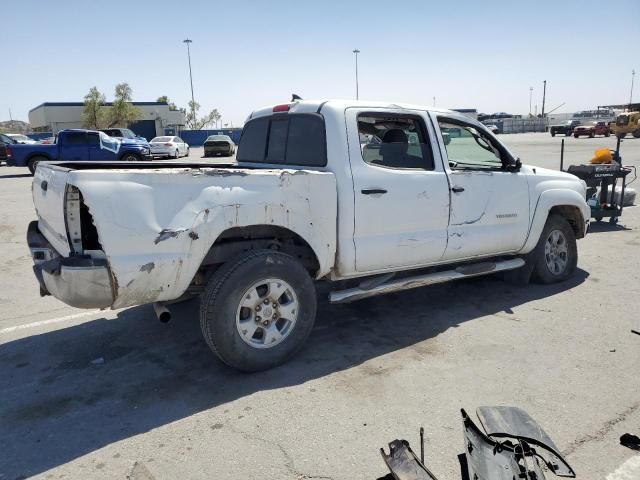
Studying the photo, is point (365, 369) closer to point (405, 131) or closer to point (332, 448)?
point (332, 448)

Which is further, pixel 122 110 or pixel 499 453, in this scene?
pixel 122 110

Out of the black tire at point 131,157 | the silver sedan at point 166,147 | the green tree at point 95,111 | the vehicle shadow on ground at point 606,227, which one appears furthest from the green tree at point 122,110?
the vehicle shadow on ground at point 606,227

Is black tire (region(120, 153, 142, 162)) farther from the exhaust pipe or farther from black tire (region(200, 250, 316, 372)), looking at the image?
black tire (region(200, 250, 316, 372))

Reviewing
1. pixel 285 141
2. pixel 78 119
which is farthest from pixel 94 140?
pixel 78 119

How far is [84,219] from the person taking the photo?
3305 millimetres

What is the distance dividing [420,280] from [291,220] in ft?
4.71

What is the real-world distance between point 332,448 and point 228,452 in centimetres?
58

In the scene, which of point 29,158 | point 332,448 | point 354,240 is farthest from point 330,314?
point 29,158

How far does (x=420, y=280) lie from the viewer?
14.6 feet

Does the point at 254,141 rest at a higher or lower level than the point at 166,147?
higher

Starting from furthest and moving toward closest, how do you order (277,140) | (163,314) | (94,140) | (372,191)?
1. (94,140)
2. (277,140)
3. (372,191)
4. (163,314)

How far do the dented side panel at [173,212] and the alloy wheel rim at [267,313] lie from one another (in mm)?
439

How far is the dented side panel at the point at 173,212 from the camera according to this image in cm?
303

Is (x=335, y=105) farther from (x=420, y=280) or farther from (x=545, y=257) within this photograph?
(x=545, y=257)
